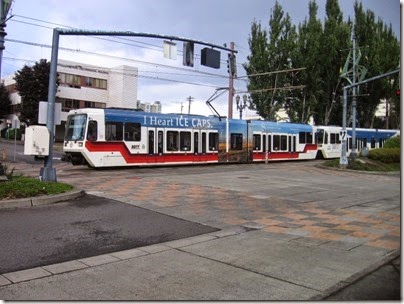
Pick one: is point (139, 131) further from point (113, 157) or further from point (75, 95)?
point (75, 95)

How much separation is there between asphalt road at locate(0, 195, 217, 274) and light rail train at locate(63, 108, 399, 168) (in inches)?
483

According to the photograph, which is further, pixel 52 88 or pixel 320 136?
pixel 320 136

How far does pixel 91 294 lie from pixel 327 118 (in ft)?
146

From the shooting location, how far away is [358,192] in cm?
1568

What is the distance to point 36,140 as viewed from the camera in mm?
13500

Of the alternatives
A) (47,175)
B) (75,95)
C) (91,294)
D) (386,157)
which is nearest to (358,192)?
(47,175)

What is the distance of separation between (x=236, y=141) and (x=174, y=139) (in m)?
5.72

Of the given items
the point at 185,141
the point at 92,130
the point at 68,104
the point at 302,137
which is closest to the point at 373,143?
the point at 302,137

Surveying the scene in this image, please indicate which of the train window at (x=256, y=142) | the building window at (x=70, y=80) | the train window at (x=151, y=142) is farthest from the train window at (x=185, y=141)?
the building window at (x=70, y=80)

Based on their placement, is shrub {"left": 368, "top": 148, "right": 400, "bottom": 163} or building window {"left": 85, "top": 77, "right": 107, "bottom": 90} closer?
shrub {"left": 368, "top": 148, "right": 400, "bottom": 163}

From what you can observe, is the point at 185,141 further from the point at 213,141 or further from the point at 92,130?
the point at 92,130

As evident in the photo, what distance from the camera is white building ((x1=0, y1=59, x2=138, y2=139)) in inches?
2542

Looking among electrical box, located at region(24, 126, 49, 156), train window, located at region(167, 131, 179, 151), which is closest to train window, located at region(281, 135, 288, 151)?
train window, located at region(167, 131, 179, 151)

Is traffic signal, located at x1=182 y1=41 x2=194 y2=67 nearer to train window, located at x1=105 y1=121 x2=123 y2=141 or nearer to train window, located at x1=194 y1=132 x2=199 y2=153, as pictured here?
train window, located at x1=105 y1=121 x2=123 y2=141
